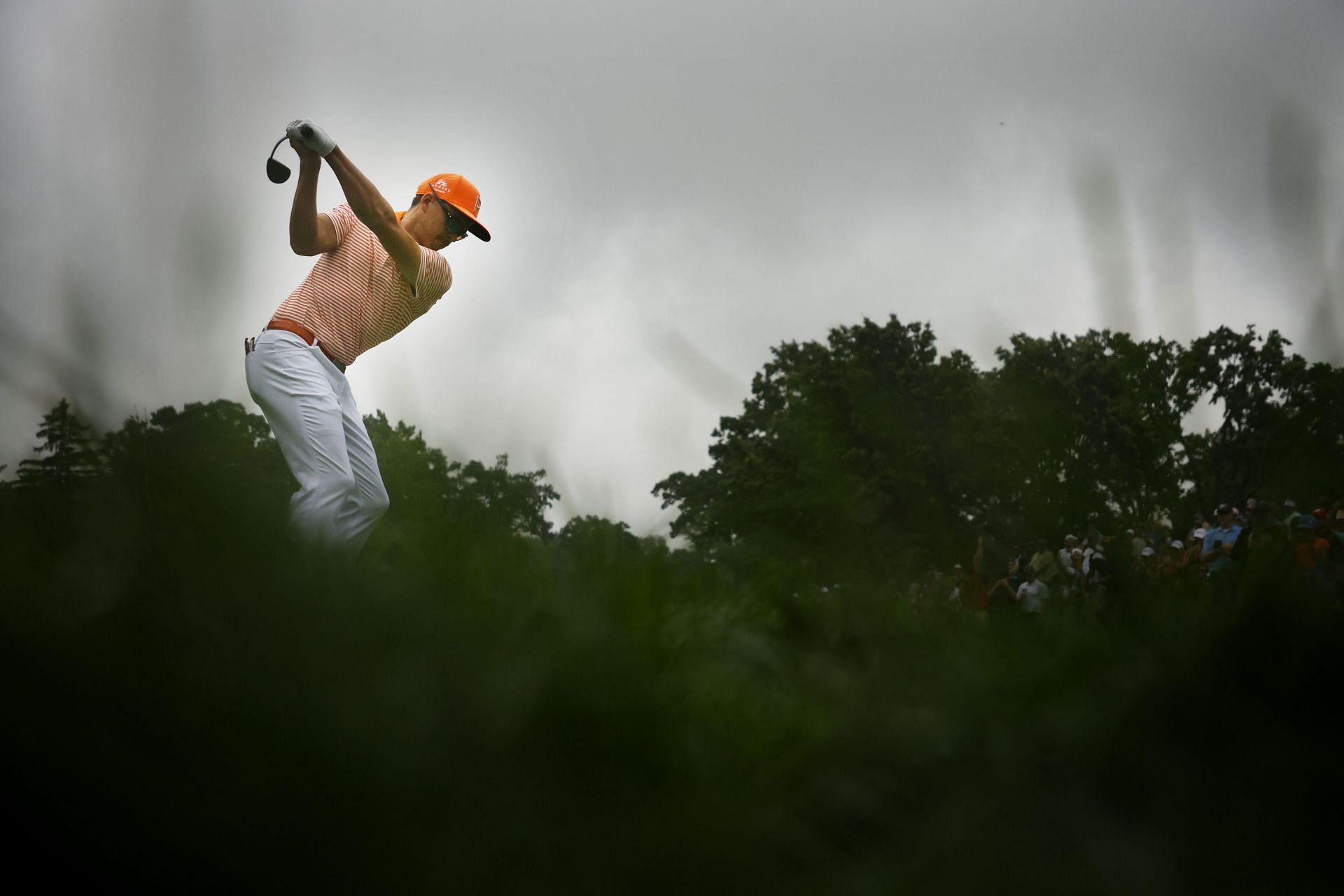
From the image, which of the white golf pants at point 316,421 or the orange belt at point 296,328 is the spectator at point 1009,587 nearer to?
the white golf pants at point 316,421

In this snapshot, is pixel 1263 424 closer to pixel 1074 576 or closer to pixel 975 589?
pixel 1074 576

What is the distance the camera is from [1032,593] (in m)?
1.19

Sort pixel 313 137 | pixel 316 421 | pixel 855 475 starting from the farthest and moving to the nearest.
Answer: pixel 316 421
pixel 313 137
pixel 855 475

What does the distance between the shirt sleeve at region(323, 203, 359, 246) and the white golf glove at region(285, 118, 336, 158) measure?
0.77 meters

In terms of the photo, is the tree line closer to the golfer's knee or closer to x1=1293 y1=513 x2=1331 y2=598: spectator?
x1=1293 y1=513 x2=1331 y2=598: spectator

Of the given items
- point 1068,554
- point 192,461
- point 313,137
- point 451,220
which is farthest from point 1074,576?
point 451,220

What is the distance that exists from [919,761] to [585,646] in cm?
30

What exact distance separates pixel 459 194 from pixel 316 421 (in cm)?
144

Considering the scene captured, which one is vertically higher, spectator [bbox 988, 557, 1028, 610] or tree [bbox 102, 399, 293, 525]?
spectator [bbox 988, 557, 1028, 610]

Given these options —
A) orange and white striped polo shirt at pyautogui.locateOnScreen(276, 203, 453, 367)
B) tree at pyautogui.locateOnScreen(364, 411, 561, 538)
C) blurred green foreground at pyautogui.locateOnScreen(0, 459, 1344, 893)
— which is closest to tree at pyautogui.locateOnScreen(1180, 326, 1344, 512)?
blurred green foreground at pyautogui.locateOnScreen(0, 459, 1344, 893)

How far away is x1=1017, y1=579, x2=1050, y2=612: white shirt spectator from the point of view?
3.55 feet

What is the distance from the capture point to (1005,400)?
108cm

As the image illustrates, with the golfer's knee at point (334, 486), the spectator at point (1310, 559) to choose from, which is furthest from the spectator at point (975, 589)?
the golfer's knee at point (334, 486)

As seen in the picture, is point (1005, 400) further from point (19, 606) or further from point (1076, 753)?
point (19, 606)
